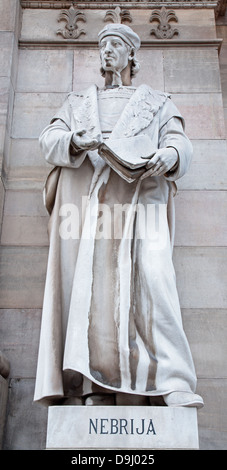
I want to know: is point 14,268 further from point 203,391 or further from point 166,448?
point 166,448

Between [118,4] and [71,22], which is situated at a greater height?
[118,4]

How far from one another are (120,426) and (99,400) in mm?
392

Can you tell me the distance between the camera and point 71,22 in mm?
8148

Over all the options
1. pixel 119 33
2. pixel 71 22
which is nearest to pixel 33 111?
pixel 71 22

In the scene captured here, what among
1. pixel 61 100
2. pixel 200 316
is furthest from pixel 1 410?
pixel 61 100

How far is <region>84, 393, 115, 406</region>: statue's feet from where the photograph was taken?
4.70 m

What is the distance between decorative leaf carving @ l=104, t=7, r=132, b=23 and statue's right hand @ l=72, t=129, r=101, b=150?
3322 millimetres

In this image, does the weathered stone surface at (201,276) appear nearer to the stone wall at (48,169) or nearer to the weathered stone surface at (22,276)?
the stone wall at (48,169)

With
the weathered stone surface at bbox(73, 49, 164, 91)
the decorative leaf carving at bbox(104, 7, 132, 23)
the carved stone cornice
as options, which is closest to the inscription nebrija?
the weathered stone surface at bbox(73, 49, 164, 91)

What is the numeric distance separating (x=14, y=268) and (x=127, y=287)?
73.2 inches

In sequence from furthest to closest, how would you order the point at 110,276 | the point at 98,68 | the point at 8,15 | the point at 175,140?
the point at 8,15, the point at 98,68, the point at 175,140, the point at 110,276

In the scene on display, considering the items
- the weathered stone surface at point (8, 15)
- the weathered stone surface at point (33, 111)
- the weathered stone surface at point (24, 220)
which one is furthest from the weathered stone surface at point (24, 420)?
the weathered stone surface at point (8, 15)

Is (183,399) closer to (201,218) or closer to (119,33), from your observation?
(201,218)

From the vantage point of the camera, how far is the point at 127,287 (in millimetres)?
4984
